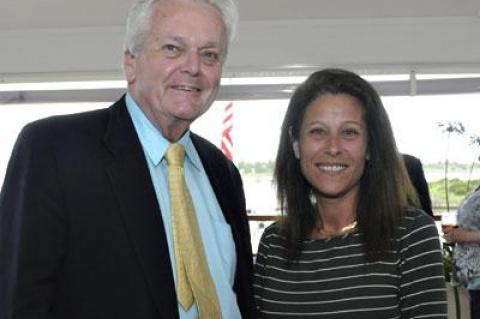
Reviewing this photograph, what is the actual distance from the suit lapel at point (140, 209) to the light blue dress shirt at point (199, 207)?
55 mm

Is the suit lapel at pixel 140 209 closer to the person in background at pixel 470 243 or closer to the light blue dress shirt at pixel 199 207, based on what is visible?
the light blue dress shirt at pixel 199 207

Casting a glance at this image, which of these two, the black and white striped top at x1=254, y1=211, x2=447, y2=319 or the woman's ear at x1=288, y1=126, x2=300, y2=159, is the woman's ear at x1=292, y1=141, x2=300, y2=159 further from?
the black and white striped top at x1=254, y1=211, x2=447, y2=319

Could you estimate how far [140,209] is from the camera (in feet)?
4.31

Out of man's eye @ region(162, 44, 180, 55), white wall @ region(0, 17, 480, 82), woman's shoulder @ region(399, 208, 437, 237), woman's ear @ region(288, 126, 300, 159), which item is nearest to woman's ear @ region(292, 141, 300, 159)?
woman's ear @ region(288, 126, 300, 159)

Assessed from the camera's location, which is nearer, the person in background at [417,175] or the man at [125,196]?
the man at [125,196]

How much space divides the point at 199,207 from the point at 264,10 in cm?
254

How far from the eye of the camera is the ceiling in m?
3.63

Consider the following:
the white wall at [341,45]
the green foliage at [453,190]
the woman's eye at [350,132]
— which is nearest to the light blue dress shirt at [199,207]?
the woman's eye at [350,132]

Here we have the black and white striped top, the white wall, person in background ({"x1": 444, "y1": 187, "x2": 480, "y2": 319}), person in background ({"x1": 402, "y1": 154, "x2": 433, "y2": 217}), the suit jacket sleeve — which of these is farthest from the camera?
the white wall

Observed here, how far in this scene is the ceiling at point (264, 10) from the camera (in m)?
3.63

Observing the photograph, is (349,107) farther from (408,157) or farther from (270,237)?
(408,157)

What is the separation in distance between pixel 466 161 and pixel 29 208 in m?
3.88

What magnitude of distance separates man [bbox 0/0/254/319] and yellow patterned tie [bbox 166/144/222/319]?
2cm

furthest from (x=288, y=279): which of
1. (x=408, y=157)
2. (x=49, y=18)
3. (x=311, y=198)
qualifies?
(x=49, y=18)
